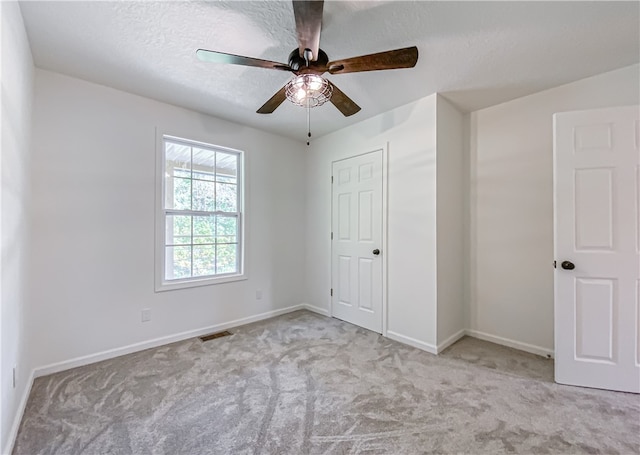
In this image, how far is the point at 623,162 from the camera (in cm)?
202

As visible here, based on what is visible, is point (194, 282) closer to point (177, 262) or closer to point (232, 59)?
point (177, 262)

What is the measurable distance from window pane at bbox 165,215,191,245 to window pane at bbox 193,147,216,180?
516 millimetres

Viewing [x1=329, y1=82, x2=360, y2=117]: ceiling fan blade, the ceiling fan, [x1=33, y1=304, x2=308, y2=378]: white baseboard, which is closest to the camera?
the ceiling fan

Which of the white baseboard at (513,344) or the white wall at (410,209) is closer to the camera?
the white baseboard at (513,344)

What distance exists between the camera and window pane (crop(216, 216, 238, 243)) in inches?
134

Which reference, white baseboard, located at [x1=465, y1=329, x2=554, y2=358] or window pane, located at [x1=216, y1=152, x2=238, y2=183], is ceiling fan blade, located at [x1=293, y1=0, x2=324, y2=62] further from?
white baseboard, located at [x1=465, y1=329, x2=554, y2=358]

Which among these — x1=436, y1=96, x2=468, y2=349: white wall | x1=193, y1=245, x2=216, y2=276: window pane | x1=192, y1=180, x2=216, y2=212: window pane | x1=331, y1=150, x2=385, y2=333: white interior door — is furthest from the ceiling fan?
x1=193, y1=245, x2=216, y2=276: window pane

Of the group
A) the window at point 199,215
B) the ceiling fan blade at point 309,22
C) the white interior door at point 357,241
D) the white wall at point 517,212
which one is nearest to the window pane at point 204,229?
the window at point 199,215

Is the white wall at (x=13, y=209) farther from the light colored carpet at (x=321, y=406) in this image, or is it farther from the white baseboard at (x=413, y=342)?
the white baseboard at (x=413, y=342)

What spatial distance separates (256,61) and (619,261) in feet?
9.21

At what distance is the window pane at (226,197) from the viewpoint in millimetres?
3400

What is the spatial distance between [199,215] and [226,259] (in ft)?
2.05

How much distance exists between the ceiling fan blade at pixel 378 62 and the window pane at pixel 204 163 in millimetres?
2131

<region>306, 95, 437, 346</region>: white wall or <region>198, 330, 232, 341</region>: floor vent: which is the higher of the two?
<region>306, 95, 437, 346</region>: white wall
